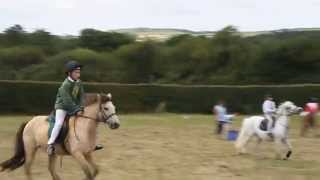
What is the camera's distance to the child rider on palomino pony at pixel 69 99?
1241 cm

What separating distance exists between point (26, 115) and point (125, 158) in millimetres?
21496

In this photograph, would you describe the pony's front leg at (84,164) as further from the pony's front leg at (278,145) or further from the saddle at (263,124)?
the saddle at (263,124)

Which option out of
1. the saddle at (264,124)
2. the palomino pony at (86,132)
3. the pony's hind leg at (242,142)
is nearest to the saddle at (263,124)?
the saddle at (264,124)

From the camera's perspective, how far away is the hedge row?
40000 mm

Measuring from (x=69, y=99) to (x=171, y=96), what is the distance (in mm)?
29043

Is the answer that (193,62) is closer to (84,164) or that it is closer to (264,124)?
(264,124)

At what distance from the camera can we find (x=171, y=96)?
136ft

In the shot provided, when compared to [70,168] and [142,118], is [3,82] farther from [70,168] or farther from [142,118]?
[70,168]

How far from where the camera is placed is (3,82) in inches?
1559

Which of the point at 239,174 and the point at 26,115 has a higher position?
the point at 239,174

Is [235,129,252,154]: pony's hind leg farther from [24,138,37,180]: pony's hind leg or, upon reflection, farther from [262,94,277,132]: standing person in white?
[24,138,37,180]: pony's hind leg

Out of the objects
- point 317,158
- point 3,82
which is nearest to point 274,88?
point 3,82

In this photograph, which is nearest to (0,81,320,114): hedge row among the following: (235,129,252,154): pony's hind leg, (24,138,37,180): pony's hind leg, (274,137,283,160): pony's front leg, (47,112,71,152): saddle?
(235,129,252,154): pony's hind leg

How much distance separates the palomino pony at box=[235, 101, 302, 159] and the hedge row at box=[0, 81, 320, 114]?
20273 millimetres
